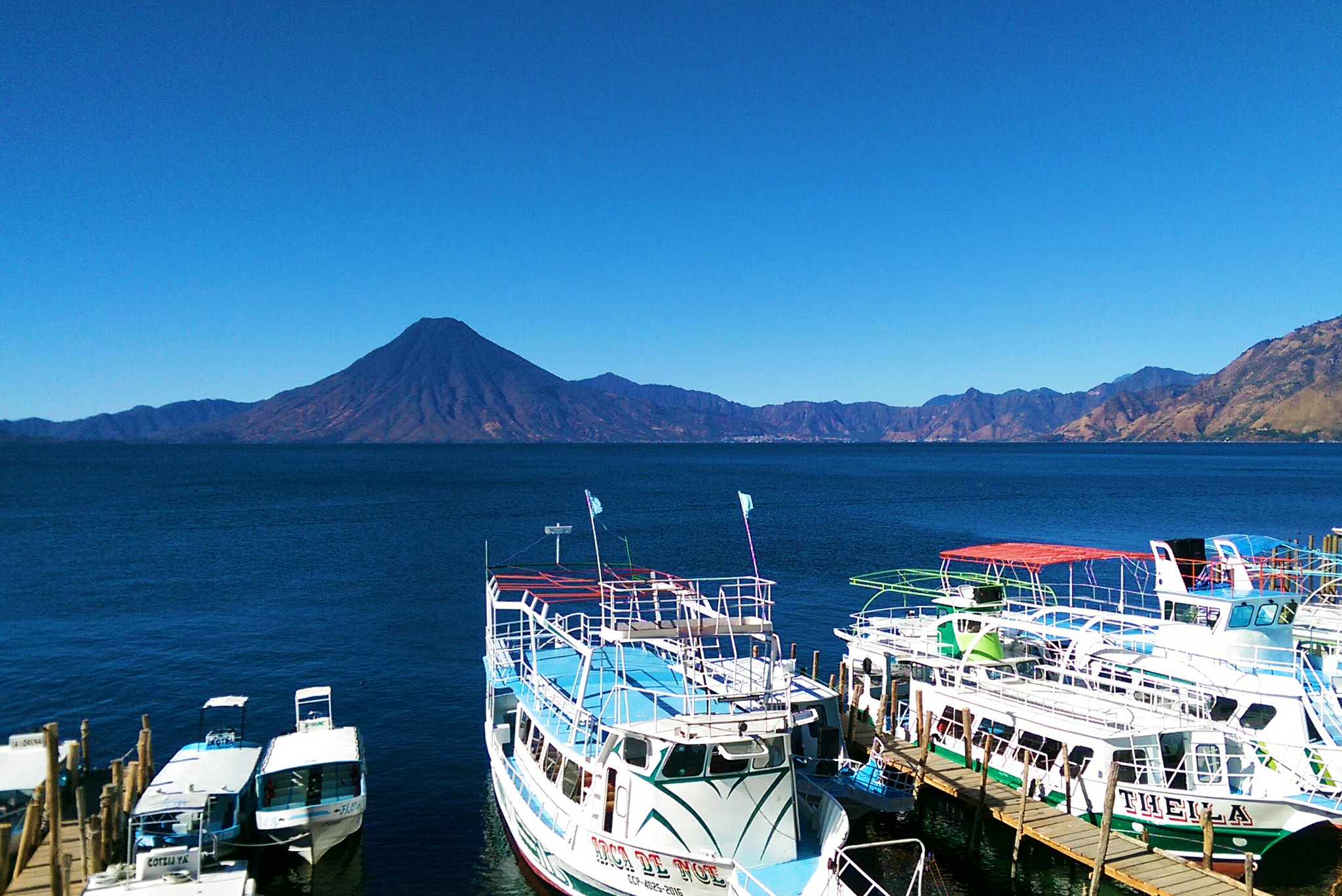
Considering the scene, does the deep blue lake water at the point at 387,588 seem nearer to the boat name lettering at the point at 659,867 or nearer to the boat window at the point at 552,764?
the boat window at the point at 552,764

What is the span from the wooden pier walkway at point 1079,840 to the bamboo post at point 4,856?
26358 mm

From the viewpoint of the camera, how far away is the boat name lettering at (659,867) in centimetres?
1917

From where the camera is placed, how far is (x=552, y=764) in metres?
24.0

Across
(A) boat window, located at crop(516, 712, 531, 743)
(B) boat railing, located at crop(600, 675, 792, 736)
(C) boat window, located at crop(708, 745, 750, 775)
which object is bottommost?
(A) boat window, located at crop(516, 712, 531, 743)

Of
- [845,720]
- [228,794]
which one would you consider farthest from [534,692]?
[845,720]

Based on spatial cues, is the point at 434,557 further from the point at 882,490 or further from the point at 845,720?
the point at 882,490

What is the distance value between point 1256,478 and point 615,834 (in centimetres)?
22672

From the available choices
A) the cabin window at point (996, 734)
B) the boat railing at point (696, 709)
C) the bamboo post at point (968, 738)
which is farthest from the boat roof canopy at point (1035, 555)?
the boat railing at point (696, 709)

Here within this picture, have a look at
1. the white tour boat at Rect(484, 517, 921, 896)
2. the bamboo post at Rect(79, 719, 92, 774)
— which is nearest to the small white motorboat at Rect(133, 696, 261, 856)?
the bamboo post at Rect(79, 719, 92, 774)

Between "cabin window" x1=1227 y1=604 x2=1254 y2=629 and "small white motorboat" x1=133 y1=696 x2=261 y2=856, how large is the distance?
35229 mm

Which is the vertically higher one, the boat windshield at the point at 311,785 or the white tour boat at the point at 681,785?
the white tour boat at the point at 681,785

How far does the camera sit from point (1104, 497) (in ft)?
516

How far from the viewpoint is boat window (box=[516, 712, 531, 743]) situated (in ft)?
88.1

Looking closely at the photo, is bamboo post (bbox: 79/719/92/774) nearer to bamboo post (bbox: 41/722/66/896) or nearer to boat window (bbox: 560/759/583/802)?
bamboo post (bbox: 41/722/66/896)
